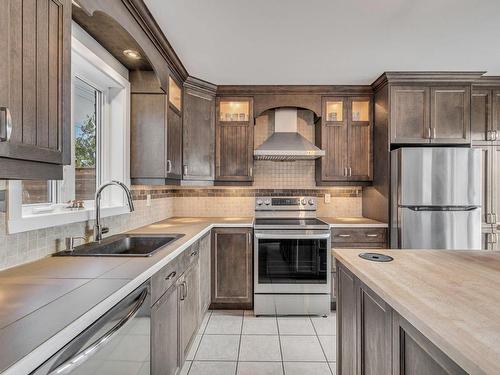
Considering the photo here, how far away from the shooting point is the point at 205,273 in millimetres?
2795

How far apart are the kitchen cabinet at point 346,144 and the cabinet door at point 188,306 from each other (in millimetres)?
1832

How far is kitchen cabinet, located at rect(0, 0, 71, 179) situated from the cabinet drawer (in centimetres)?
259

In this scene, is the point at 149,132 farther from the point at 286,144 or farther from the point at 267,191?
the point at 267,191

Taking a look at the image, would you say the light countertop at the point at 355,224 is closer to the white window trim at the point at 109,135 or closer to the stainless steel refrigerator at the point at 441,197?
the stainless steel refrigerator at the point at 441,197

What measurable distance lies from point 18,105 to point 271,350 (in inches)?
90.5

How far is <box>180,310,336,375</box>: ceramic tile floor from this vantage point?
2.15 m

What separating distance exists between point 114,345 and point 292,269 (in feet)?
7.12

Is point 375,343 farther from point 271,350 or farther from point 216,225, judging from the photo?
point 216,225

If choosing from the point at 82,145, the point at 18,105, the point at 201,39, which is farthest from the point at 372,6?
the point at 82,145

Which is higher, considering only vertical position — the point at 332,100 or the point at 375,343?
the point at 332,100

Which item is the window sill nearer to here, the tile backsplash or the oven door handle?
the oven door handle

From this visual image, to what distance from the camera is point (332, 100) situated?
3.42 metres

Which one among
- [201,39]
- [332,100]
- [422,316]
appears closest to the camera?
[422,316]

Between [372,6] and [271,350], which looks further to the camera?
[271,350]
